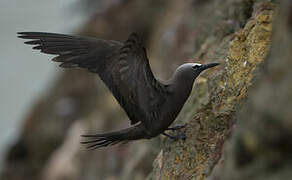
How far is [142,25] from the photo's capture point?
59.9ft

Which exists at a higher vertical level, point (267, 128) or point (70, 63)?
point (70, 63)

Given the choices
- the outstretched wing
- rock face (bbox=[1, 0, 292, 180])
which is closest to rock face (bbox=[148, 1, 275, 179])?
rock face (bbox=[1, 0, 292, 180])

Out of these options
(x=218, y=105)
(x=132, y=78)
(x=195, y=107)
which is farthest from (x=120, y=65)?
(x=195, y=107)

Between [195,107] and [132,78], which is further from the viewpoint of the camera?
[195,107]

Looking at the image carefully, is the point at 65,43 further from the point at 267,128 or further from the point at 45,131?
the point at 45,131

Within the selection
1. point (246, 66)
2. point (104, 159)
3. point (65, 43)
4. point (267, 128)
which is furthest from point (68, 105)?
point (267, 128)

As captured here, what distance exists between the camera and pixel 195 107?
8.51 m

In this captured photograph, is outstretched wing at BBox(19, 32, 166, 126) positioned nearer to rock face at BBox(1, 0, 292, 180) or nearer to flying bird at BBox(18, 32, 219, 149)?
flying bird at BBox(18, 32, 219, 149)

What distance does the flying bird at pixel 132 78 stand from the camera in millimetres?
7352

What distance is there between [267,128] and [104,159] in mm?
9756

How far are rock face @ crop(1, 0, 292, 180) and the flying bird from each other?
1.29 ft

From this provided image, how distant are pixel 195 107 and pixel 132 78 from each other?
1454 mm

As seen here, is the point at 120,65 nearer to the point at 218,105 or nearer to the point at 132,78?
the point at 132,78

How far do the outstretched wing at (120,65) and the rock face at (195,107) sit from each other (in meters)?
0.67
